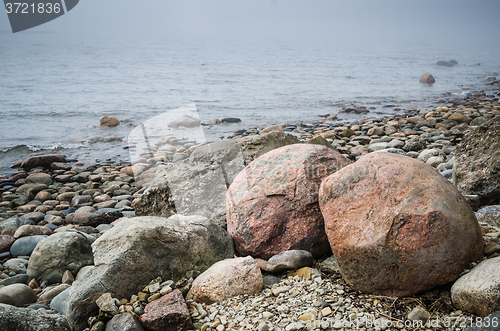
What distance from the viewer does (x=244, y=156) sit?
406cm

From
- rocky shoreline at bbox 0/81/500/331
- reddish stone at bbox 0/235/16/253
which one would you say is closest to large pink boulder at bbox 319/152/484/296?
rocky shoreline at bbox 0/81/500/331

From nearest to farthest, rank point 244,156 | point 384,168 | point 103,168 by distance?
point 384,168
point 244,156
point 103,168

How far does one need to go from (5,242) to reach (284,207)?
12.1 feet

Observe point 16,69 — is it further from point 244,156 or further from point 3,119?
point 244,156

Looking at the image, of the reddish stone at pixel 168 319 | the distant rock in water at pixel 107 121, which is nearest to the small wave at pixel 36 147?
the distant rock in water at pixel 107 121

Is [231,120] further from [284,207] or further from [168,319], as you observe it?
[168,319]

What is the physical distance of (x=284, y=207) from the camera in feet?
9.62

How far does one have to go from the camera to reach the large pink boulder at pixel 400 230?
214 cm

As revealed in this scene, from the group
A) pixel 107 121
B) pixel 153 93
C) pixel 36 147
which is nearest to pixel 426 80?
pixel 153 93

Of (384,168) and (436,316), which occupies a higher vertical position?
(384,168)

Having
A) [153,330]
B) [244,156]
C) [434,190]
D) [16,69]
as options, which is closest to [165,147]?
[244,156]

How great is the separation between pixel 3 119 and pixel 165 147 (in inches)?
355

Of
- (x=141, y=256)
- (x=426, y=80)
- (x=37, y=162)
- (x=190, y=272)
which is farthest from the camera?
(x=426, y=80)

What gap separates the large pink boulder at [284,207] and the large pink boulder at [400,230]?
1.50 feet
